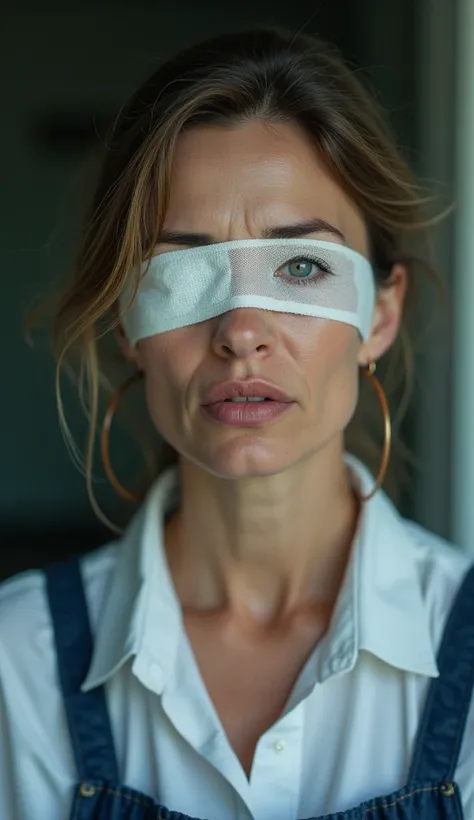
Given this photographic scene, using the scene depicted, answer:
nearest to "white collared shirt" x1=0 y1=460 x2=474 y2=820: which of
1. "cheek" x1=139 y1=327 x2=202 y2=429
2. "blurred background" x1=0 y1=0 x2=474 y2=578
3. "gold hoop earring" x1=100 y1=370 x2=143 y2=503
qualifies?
"gold hoop earring" x1=100 y1=370 x2=143 y2=503

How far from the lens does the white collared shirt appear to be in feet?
5.41

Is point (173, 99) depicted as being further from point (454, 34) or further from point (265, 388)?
point (454, 34)

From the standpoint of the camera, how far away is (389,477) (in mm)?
2352

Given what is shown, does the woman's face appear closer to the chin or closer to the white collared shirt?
the chin

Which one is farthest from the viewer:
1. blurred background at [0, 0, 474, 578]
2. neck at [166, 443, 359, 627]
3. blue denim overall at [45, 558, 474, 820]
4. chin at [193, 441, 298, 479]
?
blurred background at [0, 0, 474, 578]

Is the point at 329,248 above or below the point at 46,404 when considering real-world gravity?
above

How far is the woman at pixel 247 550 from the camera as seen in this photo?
5.47 ft

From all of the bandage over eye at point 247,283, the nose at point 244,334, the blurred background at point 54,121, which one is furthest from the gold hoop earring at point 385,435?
the blurred background at point 54,121

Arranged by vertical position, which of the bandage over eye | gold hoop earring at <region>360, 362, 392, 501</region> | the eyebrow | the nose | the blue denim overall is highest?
the eyebrow

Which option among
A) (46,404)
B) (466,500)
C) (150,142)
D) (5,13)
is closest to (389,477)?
(466,500)

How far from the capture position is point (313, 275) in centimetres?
175

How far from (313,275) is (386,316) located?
0.80 ft

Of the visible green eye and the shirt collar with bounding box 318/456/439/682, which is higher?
the visible green eye

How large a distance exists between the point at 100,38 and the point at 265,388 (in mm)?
3260
